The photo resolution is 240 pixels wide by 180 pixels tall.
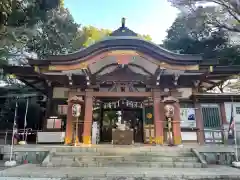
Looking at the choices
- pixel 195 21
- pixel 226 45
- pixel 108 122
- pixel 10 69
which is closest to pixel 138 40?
pixel 108 122

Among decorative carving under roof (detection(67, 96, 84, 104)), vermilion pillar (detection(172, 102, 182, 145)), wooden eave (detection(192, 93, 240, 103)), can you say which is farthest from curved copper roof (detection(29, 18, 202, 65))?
vermilion pillar (detection(172, 102, 182, 145))

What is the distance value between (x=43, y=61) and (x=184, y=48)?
1398 centimetres

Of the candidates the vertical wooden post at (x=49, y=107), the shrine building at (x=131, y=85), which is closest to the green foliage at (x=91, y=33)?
the vertical wooden post at (x=49, y=107)

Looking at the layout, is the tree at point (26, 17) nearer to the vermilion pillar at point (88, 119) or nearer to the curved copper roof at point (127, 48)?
the curved copper roof at point (127, 48)

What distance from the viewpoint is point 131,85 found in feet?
32.3

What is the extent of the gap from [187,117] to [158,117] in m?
1.83

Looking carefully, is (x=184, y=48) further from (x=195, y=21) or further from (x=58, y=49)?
(x=58, y=49)

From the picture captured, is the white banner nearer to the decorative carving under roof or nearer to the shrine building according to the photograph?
the shrine building

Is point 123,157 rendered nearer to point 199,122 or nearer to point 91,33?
point 199,122

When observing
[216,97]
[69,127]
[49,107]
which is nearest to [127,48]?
[69,127]

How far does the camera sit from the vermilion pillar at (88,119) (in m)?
8.96

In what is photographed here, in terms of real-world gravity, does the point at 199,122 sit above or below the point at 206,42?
below

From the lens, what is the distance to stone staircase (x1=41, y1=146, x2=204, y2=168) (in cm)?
644

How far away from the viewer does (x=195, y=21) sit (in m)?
16.9
